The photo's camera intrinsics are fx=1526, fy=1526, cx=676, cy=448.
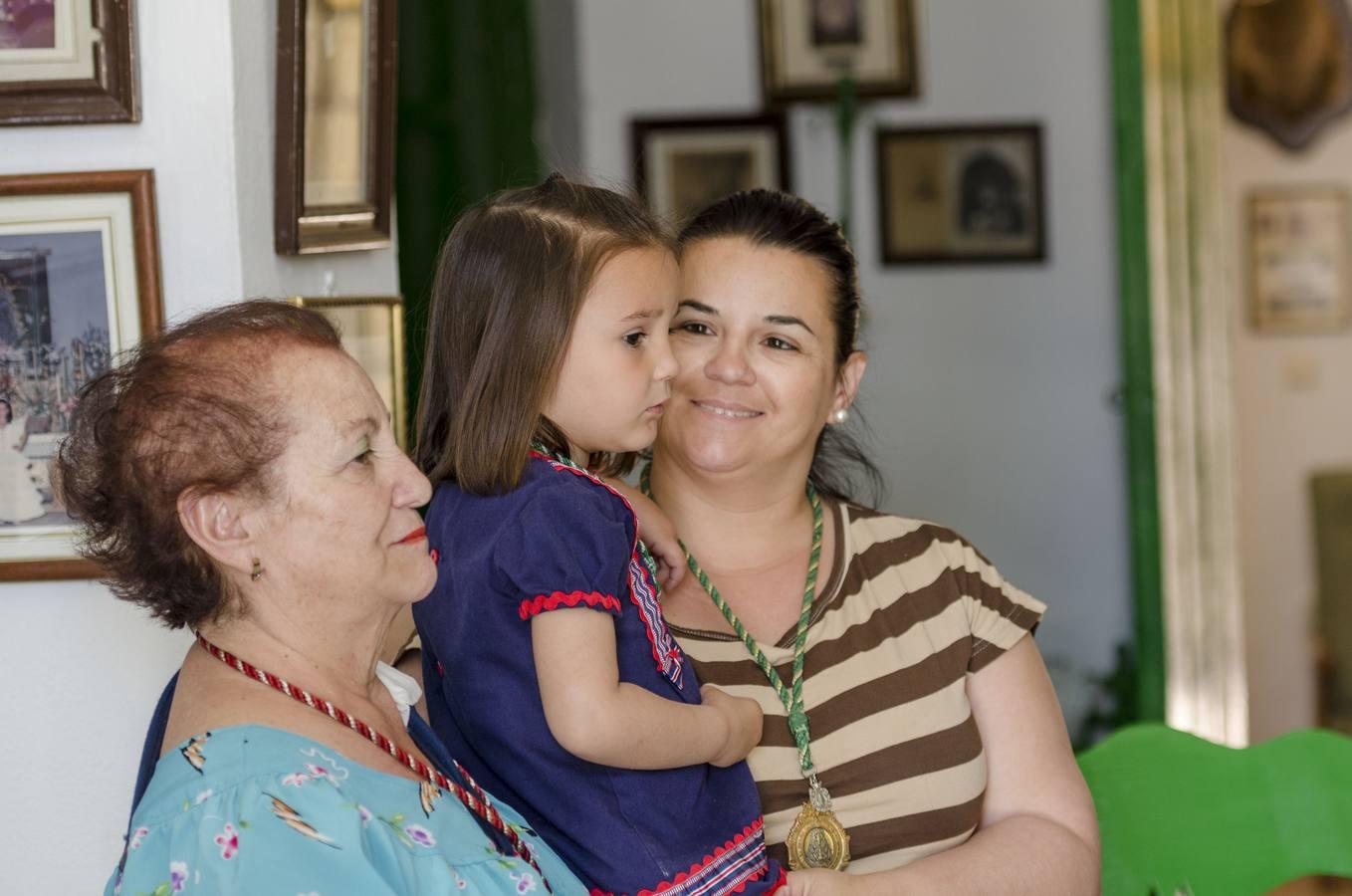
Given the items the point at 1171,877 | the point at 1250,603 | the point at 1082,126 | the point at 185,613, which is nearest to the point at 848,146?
the point at 1082,126

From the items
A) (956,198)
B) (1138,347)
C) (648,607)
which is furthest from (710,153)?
(648,607)

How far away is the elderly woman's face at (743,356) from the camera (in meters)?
2.06

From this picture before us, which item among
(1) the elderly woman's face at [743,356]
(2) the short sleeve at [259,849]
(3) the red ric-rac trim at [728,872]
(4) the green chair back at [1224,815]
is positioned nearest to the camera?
(2) the short sleeve at [259,849]

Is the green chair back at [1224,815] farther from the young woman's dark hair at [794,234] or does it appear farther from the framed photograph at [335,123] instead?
the framed photograph at [335,123]

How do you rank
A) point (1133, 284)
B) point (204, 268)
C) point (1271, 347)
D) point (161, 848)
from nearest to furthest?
1. point (161, 848)
2. point (204, 268)
3. point (1133, 284)
4. point (1271, 347)

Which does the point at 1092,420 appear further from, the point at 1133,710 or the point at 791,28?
the point at 791,28

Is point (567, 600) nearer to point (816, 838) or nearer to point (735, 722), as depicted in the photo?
point (735, 722)

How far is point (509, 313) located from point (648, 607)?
361 mm

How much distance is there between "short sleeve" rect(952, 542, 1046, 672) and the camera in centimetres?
206

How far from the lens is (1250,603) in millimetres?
5930

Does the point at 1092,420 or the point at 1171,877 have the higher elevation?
the point at 1092,420

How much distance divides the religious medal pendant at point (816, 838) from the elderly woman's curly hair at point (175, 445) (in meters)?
0.82

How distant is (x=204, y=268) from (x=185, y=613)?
0.60 m

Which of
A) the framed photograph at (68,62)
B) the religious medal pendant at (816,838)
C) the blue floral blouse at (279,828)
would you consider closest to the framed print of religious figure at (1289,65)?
the religious medal pendant at (816,838)
